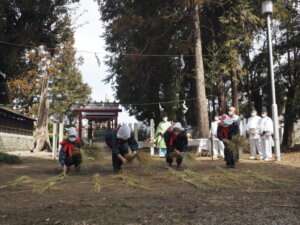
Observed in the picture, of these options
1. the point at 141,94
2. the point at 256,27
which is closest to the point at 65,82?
the point at 141,94

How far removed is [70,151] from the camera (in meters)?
7.71

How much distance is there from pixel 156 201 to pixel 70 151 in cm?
380

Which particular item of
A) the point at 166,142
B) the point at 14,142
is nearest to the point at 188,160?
the point at 166,142

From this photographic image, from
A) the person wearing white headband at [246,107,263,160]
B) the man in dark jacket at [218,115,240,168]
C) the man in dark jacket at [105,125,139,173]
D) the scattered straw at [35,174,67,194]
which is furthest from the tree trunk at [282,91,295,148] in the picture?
the scattered straw at [35,174,67,194]

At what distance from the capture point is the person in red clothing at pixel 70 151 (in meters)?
7.76

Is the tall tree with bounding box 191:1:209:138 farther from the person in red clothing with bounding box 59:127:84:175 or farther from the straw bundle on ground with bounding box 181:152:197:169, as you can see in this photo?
the person in red clothing with bounding box 59:127:84:175

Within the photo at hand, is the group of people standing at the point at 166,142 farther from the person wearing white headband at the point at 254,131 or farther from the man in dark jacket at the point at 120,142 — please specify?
the person wearing white headband at the point at 254,131

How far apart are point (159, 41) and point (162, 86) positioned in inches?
186

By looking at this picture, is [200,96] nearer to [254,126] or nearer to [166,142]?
[254,126]

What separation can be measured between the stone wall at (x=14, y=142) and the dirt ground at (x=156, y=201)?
13270 millimetres

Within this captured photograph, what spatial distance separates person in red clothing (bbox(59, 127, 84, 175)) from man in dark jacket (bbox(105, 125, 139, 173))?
731 millimetres

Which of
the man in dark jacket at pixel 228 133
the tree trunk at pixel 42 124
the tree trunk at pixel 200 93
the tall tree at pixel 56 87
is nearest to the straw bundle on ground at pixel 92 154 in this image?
the man in dark jacket at pixel 228 133

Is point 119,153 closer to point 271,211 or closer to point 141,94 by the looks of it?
point 271,211

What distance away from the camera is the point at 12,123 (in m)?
21.7
